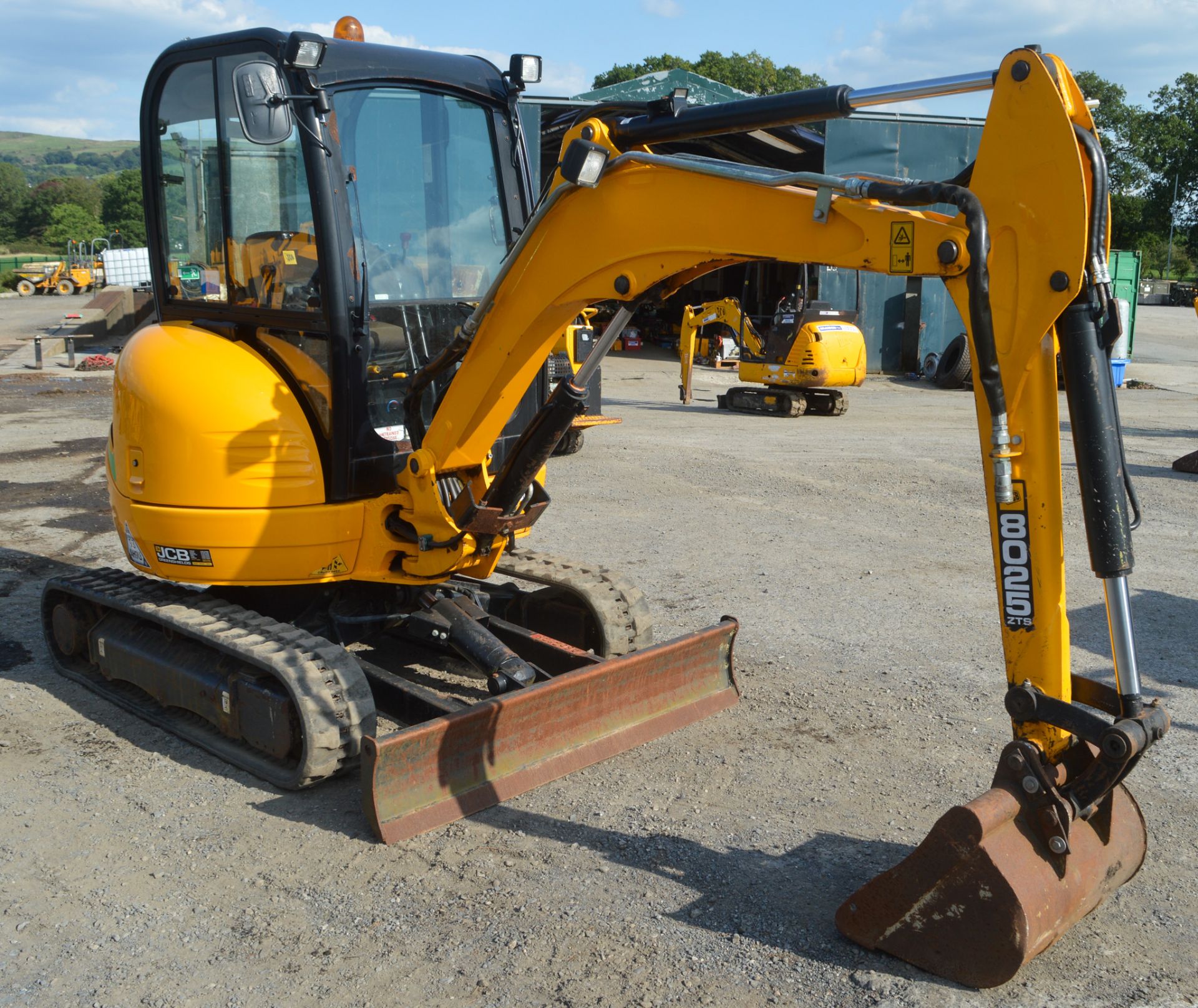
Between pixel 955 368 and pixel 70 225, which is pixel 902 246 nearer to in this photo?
pixel 955 368

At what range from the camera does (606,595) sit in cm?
585

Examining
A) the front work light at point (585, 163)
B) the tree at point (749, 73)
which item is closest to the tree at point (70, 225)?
the tree at point (749, 73)

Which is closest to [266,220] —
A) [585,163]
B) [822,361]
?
[585,163]

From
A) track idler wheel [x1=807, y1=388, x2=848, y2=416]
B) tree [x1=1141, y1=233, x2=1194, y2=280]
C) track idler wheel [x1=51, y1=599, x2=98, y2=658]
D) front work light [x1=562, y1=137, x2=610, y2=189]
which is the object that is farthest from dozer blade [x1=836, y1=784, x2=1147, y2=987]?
tree [x1=1141, y1=233, x2=1194, y2=280]

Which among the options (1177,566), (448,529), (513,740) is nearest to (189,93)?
(448,529)

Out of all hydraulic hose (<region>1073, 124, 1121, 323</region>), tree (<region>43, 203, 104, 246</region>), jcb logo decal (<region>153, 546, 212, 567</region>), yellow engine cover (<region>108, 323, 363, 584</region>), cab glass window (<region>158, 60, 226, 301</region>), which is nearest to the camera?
hydraulic hose (<region>1073, 124, 1121, 323</region>)

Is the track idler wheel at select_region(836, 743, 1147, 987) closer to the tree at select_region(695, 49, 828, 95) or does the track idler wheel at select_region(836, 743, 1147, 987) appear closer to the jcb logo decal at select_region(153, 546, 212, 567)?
the jcb logo decal at select_region(153, 546, 212, 567)

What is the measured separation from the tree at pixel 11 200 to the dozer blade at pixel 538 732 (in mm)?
86192

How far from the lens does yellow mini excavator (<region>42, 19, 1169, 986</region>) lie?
131 inches

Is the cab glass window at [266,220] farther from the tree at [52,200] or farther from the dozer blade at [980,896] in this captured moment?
the tree at [52,200]

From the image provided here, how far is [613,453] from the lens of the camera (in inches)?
513

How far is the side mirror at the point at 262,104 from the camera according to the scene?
14.6 ft

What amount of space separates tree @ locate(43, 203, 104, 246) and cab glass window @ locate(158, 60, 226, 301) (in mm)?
70634

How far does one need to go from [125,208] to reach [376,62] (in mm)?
72215
